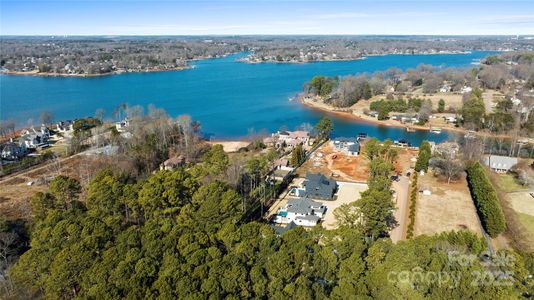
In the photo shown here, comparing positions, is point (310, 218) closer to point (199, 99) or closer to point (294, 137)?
point (294, 137)

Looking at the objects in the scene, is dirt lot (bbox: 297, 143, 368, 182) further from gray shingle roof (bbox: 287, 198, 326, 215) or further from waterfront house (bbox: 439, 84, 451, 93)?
waterfront house (bbox: 439, 84, 451, 93)

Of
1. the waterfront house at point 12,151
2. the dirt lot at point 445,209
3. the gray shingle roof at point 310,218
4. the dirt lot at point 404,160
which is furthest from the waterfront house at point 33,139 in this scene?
the dirt lot at point 445,209

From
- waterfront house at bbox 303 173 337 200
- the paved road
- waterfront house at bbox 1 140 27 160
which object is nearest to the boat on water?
the paved road

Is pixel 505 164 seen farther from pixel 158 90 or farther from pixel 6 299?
pixel 158 90

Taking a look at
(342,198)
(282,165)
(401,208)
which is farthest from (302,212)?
(282,165)

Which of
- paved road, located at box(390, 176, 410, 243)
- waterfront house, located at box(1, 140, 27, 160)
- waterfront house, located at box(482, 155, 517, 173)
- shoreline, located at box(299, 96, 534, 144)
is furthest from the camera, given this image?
shoreline, located at box(299, 96, 534, 144)

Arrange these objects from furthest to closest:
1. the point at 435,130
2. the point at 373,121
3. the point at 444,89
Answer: the point at 444,89 < the point at 373,121 < the point at 435,130

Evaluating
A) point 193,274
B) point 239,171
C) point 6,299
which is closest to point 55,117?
point 239,171
